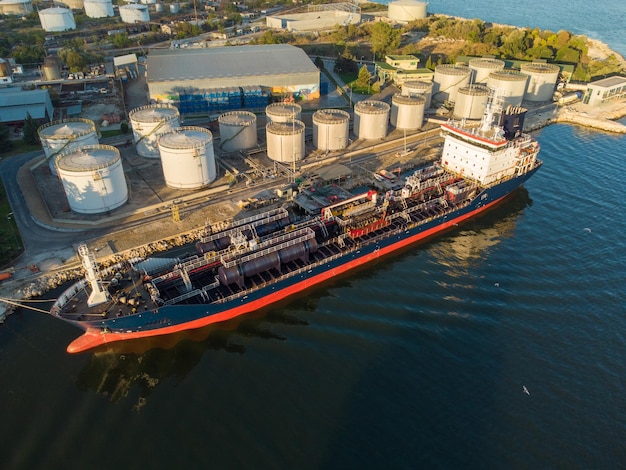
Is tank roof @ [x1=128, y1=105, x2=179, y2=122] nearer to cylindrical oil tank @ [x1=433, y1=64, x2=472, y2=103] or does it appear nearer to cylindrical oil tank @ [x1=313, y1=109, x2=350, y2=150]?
cylindrical oil tank @ [x1=313, y1=109, x2=350, y2=150]

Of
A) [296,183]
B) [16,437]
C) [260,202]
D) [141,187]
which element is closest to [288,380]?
[16,437]

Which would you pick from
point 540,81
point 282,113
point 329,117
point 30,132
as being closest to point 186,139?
point 282,113

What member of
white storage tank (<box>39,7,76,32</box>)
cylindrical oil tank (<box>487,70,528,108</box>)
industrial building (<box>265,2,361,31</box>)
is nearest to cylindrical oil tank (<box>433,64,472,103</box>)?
cylindrical oil tank (<box>487,70,528,108</box>)

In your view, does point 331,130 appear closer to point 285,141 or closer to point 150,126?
point 285,141

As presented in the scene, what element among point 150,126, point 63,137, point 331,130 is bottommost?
point 331,130

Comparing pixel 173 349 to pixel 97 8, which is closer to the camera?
pixel 173 349
